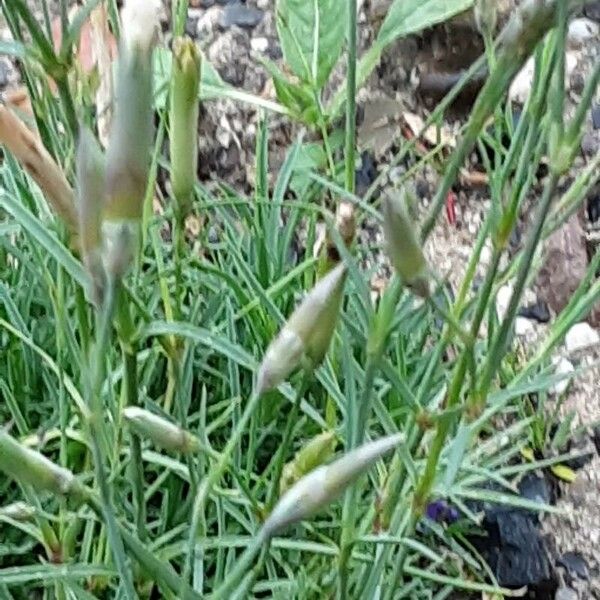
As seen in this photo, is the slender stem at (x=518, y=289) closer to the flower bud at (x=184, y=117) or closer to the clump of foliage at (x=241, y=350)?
the clump of foliage at (x=241, y=350)

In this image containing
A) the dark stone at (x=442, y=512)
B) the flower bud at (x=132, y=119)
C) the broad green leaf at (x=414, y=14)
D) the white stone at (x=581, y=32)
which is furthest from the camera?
the white stone at (x=581, y=32)

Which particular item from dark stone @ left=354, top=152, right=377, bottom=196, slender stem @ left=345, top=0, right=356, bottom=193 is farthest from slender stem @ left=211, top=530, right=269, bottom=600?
dark stone @ left=354, top=152, right=377, bottom=196

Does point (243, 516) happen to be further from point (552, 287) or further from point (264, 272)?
point (552, 287)

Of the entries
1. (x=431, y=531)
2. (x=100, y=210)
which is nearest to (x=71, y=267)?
(x=100, y=210)

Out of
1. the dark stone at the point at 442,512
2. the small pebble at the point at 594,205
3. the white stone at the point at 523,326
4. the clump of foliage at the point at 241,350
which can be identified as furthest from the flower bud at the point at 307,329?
the small pebble at the point at 594,205

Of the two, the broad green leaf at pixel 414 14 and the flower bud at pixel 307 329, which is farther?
the broad green leaf at pixel 414 14

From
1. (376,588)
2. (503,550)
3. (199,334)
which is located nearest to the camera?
(199,334)

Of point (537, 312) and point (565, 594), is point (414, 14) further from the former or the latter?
point (565, 594)
